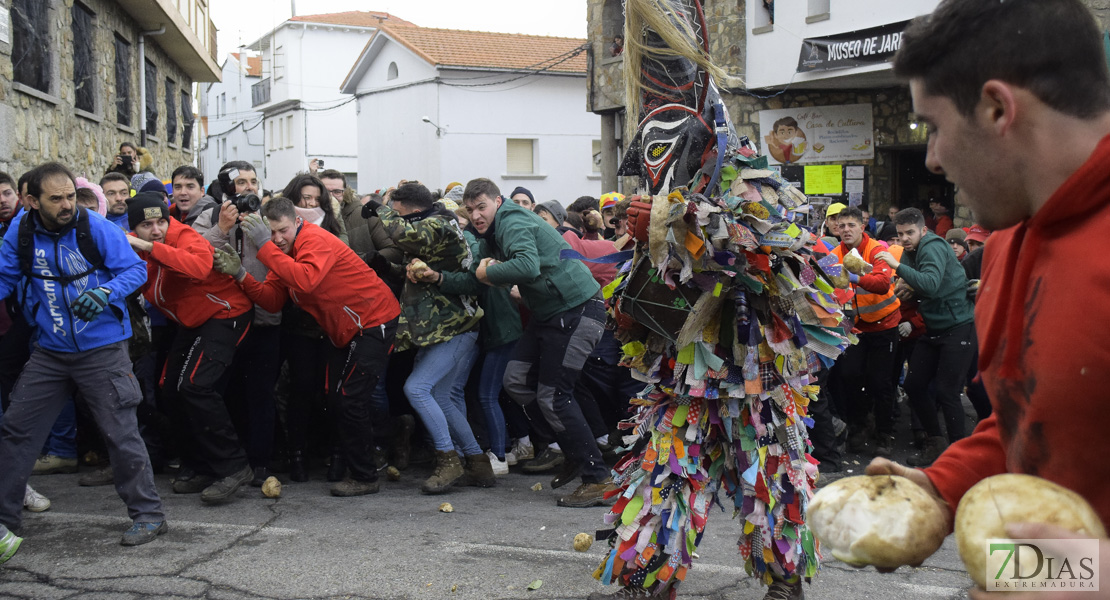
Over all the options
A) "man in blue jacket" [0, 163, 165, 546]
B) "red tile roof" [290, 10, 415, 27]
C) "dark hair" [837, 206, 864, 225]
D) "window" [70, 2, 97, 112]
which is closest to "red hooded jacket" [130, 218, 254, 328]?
"man in blue jacket" [0, 163, 165, 546]

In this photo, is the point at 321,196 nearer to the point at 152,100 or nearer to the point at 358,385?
the point at 358,385

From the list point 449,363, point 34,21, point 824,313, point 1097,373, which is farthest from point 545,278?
point 34,21

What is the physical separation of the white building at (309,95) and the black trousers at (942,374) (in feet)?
133

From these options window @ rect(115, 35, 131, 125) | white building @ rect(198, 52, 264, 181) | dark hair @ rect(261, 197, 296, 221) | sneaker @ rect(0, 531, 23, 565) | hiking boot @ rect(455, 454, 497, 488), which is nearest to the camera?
sneaker @ rect(0, 531, 23, 565)

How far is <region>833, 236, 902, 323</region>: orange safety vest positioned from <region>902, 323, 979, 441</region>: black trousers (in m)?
0.35

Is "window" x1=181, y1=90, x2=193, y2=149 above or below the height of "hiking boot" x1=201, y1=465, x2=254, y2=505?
above

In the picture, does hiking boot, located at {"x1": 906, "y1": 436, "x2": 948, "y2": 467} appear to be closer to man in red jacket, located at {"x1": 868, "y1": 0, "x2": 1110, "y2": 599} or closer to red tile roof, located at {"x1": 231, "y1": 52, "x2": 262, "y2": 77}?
man in red jacket, located at {"x1": 868, "y1": 0, "x2": 1110, "y2": 599}

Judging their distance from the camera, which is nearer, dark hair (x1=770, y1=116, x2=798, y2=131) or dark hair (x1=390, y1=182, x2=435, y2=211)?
dark hair (x1=390, y1=182, x2=435, y2=211)

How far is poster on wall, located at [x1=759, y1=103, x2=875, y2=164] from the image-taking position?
15477 millimetres

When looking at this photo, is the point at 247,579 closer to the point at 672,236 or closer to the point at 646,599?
the point at 646,599

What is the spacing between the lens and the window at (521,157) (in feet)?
107

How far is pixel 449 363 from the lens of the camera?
6352mm

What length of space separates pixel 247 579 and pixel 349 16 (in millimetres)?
50909

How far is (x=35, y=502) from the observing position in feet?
18.3
